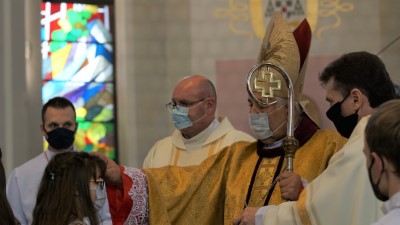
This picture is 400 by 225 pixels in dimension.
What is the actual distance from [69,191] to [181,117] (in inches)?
98.6

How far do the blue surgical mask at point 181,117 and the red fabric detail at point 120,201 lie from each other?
142cm

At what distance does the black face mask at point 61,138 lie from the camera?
7.79 metres

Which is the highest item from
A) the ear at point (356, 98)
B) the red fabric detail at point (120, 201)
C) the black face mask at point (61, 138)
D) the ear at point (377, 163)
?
the ear at point (356, 98)

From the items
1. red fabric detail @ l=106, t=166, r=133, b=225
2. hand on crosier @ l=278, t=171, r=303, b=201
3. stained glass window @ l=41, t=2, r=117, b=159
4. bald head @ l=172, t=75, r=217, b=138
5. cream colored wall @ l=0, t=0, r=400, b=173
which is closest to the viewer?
hand on crosier @ l=278, t=171, r=303, b=201

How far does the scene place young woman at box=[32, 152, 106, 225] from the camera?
16.9 feet

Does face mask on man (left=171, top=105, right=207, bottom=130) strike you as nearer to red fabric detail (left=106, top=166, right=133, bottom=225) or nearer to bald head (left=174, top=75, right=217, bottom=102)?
bald head (left=174, top=75, right=217, bottom=102)

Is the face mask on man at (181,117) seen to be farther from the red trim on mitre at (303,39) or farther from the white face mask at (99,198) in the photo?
the white face mask at (99,198)

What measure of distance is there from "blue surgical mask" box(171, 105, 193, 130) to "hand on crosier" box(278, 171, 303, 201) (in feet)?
6.95

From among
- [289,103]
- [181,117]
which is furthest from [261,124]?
[181,117]

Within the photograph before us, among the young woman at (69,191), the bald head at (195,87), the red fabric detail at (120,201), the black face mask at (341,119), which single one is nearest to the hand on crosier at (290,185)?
the black face mask at (341,119)

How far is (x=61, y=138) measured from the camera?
7.80 m

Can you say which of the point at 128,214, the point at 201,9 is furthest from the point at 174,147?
the point at 201,9

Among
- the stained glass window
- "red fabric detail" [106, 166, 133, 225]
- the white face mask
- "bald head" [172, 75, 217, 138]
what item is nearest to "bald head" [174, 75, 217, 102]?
"bald head" [172, 75, 217, 138]

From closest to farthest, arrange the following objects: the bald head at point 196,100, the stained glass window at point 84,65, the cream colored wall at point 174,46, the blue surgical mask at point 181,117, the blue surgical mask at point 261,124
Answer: the blue surgical mask at point 261,124
the blue surgical mask at point 181,117
the bald head at point 196,100
the cream colored wall at point 174,46
the stained glass window at point 84,65
